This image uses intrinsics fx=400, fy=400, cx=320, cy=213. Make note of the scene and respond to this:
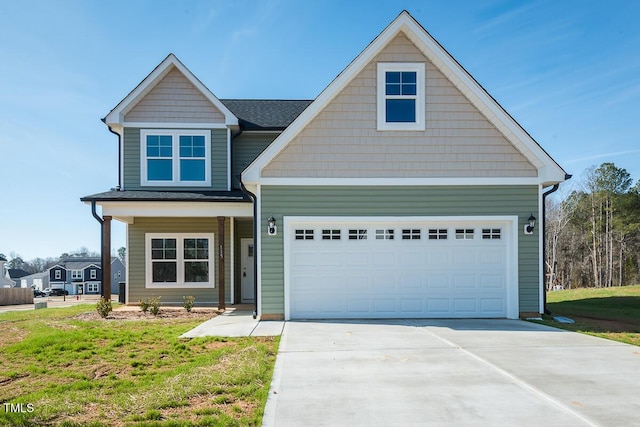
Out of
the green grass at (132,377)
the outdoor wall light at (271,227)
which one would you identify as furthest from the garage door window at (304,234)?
the green grass at (132,377)

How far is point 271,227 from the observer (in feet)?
31.2

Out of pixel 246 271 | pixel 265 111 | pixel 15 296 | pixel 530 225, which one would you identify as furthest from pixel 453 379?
pixel 15 296

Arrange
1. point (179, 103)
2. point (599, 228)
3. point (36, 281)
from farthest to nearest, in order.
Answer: point (36, 281) → point (599, 228) → point (179, 103)

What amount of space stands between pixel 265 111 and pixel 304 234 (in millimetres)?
6766

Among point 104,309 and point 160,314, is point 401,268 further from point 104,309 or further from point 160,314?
point 104,309

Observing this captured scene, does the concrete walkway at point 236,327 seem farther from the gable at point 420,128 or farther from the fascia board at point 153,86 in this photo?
the fascia board at point 153,86

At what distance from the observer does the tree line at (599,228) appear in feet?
108

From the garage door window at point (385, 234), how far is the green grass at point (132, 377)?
378 centimetres

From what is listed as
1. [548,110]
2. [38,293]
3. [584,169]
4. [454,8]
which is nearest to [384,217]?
[454,8]

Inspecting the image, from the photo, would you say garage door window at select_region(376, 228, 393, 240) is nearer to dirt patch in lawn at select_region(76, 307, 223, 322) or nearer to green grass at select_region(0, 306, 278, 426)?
green grass at select_region(0, 306, 278, 426)

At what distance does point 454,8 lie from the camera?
12.1 metres

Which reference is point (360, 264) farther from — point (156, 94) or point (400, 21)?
point (156, 94)

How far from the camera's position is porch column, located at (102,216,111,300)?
445 inches

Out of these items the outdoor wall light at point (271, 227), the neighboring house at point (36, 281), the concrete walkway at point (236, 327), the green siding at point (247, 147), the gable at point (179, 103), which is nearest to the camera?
the concrete walkway at point (236, 327)
